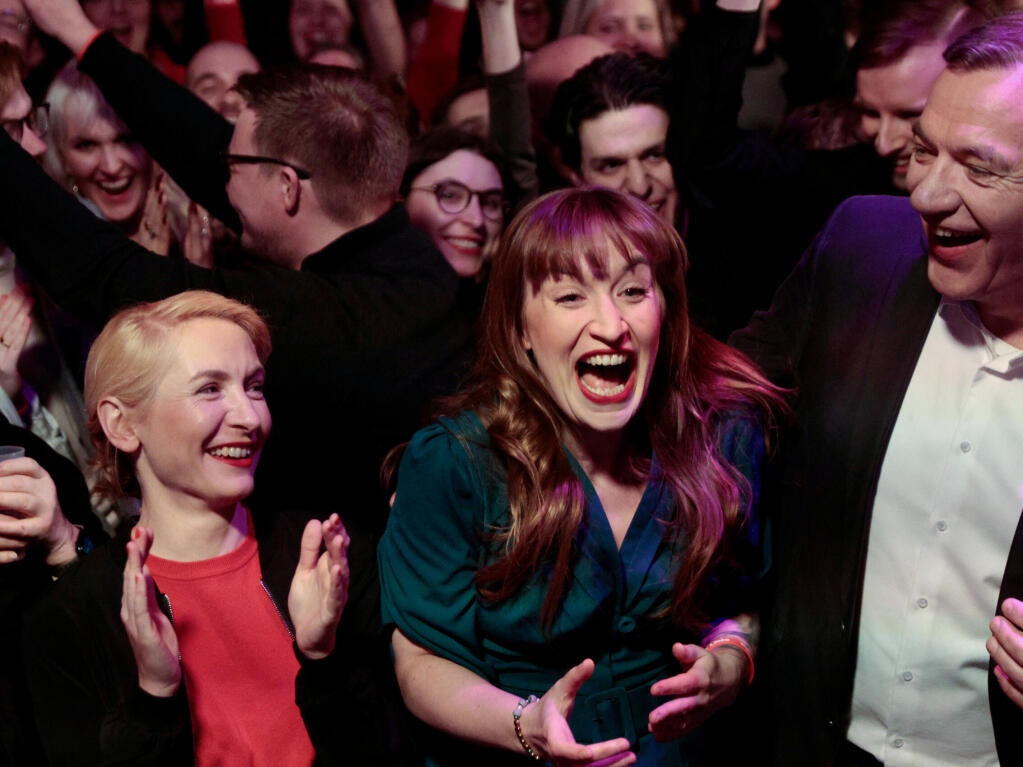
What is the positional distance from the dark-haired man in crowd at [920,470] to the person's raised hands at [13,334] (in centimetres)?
169

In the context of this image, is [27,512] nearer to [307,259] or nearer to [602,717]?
[307,259]

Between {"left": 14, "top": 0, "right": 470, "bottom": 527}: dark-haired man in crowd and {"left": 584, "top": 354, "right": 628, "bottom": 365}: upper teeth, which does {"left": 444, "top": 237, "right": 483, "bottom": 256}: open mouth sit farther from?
{"left": 584, "top": 354, "right": 628, "bottom": 365}: upper teeth

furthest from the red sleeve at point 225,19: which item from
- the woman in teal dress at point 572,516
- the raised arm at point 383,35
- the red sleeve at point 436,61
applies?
the woman in teal dress at point 572,516

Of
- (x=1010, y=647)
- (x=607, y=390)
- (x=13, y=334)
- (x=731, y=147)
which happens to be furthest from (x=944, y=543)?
(x=13, y=334)

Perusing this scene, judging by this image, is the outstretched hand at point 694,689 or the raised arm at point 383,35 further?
the raised arm at point 383,35

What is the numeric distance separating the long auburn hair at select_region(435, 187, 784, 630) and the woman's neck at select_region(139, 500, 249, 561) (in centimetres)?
47

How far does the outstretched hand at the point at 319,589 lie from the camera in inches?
75.3

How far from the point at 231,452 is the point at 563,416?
0.61 metres

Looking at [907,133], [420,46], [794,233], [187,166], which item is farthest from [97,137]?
[907,133]

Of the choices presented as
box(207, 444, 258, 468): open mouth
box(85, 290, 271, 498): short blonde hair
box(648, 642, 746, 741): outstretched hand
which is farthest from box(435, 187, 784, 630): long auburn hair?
box(85, 290, 271, 498): short blonde hair

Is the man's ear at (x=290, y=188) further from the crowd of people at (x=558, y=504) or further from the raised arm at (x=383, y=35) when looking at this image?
the raised arm at (x=383, y=35)

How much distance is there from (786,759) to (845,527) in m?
0.49

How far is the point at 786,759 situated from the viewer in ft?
7.36

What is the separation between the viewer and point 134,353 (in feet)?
6.93
